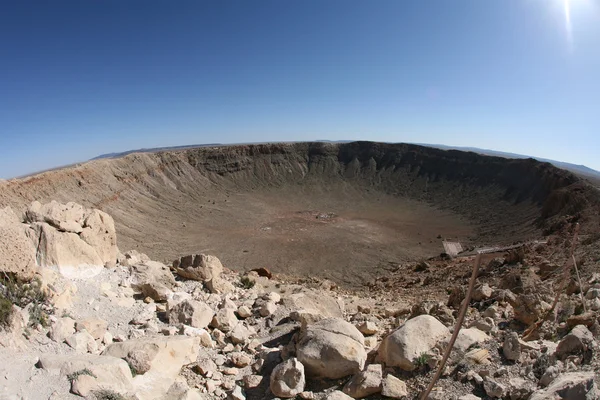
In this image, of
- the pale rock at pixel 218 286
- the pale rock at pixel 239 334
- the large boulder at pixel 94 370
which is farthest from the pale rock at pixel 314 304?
the large boulder at pixel 94 370

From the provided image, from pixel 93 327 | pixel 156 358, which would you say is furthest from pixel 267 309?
pixel 93 327

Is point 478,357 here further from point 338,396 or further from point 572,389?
point 338,396

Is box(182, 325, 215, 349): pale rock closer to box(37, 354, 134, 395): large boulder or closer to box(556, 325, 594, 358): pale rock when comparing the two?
box(37, 354, 134, 395): large boulder

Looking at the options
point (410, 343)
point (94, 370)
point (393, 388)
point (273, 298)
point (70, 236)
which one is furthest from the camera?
point (273, 298)

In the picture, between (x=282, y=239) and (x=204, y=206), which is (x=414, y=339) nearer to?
(x=282, y=239)

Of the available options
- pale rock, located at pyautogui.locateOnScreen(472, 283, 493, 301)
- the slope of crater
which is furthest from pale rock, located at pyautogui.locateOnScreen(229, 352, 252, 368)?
the slope of crater

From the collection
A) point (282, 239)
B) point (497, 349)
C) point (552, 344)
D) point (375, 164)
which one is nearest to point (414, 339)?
point (497, 349)

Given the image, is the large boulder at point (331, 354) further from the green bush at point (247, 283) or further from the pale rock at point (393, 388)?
the green bush at point (247, 283)

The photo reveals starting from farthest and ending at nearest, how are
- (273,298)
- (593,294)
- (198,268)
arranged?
(198,268), (273,298), (593,294)
